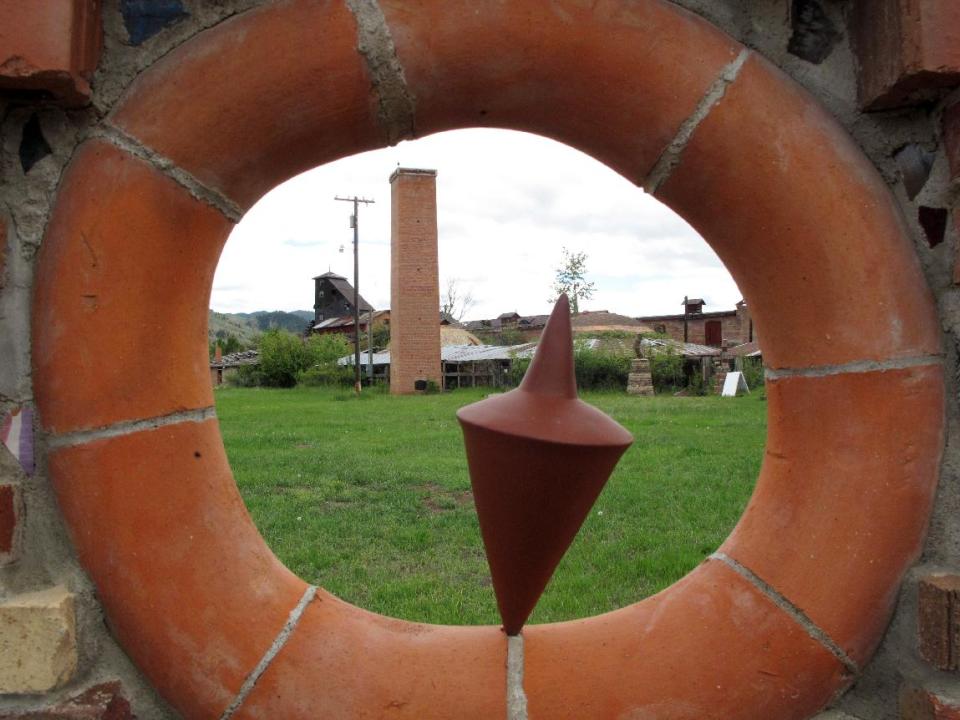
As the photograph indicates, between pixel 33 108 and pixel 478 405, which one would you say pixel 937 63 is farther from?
pixel 33 108

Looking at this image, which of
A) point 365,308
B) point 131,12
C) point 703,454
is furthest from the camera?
point 365,308

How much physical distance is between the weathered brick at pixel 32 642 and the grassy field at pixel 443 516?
198 cm

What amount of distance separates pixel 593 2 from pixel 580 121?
0.61 feet

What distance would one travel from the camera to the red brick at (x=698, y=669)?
4.08ft

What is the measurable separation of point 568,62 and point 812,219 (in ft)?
1.58

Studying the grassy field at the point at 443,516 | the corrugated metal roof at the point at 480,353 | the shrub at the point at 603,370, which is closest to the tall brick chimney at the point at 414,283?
the corrugated metal roof at the point at 480,353

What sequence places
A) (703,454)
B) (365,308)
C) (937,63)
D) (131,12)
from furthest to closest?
(365,308) < (703,454) < (131,12) < (937,63)

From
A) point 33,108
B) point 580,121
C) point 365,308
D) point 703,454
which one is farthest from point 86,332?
point 365,308

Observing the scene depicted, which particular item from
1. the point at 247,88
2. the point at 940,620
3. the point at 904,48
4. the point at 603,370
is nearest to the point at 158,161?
the point at 247,88

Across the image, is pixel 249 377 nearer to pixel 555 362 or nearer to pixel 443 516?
pixel 443 516

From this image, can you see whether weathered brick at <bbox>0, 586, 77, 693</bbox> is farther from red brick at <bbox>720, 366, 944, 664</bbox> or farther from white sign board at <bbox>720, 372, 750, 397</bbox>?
white sign board at <bbox>720, 372, 750, 397</bbox>

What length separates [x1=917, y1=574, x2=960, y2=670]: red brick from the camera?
120 centimetres

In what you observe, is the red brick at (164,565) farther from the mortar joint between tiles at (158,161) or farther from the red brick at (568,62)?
the red brick at (568,62)

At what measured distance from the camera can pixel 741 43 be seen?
1.33 metres
